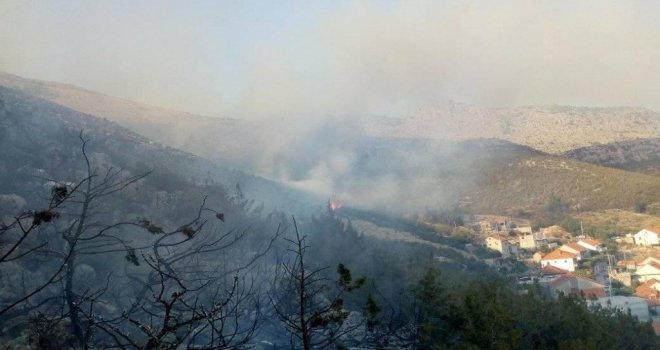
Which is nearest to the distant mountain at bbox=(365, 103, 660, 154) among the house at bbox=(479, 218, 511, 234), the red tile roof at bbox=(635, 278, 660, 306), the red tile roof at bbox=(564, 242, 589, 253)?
the house at bbox=(479, 218, 511, 234)

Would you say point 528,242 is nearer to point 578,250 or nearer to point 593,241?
point 593,241

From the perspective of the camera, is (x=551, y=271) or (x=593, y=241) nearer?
(x=551, y=271)

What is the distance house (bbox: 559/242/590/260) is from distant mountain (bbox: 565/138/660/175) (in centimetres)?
3644

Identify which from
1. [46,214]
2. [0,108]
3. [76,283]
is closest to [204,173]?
[0,108]

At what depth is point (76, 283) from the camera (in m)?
10.2

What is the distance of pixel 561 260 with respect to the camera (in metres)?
38.7

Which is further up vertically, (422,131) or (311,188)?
(422,131)

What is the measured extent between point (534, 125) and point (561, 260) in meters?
69.5

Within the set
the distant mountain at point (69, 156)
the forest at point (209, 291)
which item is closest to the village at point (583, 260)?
the forest at point (209, 291)

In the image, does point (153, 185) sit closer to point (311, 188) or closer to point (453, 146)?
point (311, 188)

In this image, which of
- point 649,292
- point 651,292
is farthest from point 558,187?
point 651,292

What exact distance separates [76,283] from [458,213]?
1962 inches

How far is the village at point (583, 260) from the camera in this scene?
93.5 feet

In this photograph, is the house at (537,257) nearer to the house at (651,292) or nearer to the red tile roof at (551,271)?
the red tile roof at (551,271)
